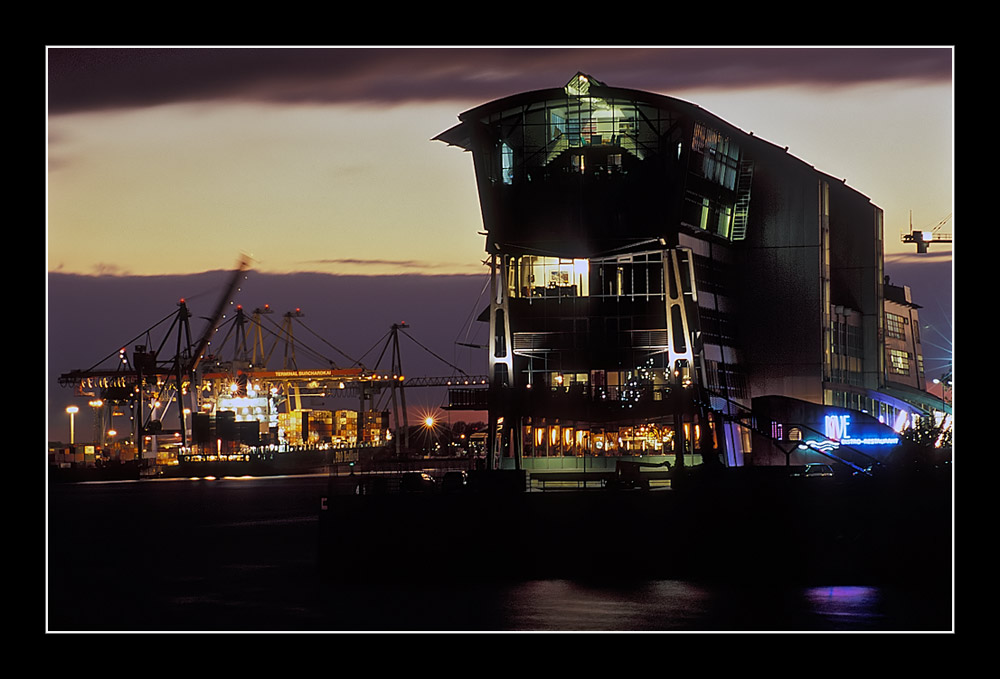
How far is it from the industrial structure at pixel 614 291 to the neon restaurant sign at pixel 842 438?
108mm

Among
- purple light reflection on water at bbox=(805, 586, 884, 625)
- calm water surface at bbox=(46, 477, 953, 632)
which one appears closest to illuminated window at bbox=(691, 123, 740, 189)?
purple light reflection on water at bbox=(805, 586, 884, 625)

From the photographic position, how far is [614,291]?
63.3 meters

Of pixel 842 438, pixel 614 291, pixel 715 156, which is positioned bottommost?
pixel 842 438

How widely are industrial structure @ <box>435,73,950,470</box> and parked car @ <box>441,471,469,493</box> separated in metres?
9.90

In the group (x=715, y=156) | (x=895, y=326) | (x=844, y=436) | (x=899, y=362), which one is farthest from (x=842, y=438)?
(x=899, y=362)

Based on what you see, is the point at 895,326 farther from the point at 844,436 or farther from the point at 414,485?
the point at 414,485

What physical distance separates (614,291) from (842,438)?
1237 centimetres

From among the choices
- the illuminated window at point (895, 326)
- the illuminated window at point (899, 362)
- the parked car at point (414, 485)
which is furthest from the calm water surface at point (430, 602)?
the illuminated window at point (899, 362)

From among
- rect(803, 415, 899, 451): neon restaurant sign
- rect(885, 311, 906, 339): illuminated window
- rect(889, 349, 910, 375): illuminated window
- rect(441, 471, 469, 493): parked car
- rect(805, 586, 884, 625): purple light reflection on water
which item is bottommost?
rect(805, 586, 884, 625): purple light reflection on water

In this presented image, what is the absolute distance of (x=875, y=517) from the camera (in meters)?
46.8

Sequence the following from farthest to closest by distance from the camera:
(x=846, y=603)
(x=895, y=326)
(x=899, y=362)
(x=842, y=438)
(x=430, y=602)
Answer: (x=899, y=362), (x=895, y=326), (x=842, y=438), (x=846, y=603), (x=430, y=602)

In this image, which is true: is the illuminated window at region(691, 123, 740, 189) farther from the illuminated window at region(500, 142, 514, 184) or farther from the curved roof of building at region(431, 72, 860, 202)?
the illuminated window at region(500, 142, 514, 184)

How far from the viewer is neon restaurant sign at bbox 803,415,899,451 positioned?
5797cm

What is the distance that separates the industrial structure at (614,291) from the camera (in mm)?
61125
